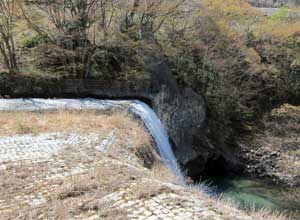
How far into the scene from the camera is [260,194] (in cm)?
1366

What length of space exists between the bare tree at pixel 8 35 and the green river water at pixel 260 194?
9512 mm

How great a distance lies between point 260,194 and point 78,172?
9023 mm

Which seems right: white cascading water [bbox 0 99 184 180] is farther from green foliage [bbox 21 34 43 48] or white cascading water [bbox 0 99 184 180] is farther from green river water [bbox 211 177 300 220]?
green foliage [bbox 21 34 43 48]

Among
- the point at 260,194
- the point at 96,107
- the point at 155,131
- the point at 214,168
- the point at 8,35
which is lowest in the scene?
the point at 260,194

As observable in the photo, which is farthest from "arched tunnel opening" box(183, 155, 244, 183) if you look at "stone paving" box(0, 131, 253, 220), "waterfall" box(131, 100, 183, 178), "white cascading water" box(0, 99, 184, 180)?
"stone paving" box(0, 131, 253, 220)

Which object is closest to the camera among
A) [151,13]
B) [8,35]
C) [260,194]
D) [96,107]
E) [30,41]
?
[96,107]

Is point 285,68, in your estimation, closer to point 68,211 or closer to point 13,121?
point 13,121

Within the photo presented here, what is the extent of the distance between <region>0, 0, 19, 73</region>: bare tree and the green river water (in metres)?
9.51

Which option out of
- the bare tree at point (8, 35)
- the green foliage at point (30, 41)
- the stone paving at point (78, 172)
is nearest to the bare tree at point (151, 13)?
the green foliage at point (30, 41)

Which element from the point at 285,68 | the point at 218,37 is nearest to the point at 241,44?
the point at 218,37

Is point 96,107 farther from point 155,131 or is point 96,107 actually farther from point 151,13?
point 151,13

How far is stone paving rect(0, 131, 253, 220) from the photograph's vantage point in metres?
5.21

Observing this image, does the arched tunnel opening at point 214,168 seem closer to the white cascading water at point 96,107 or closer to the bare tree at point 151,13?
the white cascading water at point 96,107

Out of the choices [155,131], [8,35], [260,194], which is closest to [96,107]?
[155,131]
